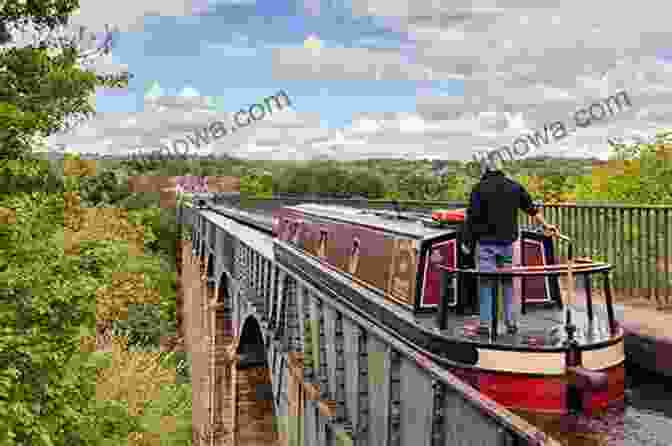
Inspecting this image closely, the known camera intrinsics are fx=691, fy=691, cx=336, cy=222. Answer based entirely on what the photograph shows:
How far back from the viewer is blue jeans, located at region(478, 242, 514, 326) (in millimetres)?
6537

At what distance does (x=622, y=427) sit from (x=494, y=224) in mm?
2079

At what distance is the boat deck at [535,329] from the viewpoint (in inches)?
242

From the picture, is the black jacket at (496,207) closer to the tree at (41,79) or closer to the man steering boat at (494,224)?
the man steering boat at (494,224)

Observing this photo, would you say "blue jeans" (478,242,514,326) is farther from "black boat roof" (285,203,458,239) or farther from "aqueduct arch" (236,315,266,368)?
"aqueduct arch" (236,315,266,368)

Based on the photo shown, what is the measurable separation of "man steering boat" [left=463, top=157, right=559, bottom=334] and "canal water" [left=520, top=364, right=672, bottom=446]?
3.47 ft

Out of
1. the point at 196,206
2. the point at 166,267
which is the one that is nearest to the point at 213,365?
the point at 196,206

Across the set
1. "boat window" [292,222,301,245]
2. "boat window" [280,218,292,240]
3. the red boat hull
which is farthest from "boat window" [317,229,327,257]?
the red boat hull

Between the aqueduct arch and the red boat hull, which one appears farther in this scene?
the aqueduct arch

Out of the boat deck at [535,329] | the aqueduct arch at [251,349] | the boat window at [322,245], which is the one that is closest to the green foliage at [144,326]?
the aqueduct arch at [251,349]

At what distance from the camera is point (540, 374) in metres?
5.80

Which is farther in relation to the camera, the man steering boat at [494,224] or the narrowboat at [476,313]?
the man steering boat at [494,224]

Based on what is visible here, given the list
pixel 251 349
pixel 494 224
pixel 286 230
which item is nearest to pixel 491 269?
pixel 494 224

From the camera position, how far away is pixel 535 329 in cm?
684

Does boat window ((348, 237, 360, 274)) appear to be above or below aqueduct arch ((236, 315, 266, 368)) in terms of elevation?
above
